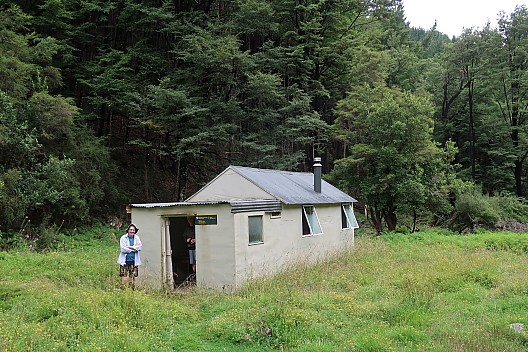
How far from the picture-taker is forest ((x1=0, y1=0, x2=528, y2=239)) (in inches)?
611

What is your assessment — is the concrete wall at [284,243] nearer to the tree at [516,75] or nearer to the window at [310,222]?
A: the window at [310,222]

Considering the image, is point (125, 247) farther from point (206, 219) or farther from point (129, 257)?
point (206, 219)

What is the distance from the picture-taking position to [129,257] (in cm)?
988

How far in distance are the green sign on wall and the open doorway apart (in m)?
2.33

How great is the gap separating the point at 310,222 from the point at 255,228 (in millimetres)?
3205

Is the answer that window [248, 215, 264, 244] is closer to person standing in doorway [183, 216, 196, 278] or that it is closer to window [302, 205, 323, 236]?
person standing in doorway [183, 216, 196, 278]

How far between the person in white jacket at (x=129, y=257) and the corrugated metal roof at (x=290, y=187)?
3956 millimetres

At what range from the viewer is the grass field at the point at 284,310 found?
593 centimetres

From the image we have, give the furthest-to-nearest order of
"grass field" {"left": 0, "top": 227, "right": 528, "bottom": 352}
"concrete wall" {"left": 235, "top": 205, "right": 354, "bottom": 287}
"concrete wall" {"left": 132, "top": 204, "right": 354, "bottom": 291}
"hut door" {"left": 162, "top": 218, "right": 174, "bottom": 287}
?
"hut door" {"left": 162, "top": 218, "right": 174, "bottom": 287}
"concrete wall" {"left": 235, "top": 205, "right": 354, "bottom": 287}
"concrete wall" {"left": 132, "top": 204, "right": 354, "bottom": 291}
"grass field" {"left": 0, "top": 227, "right": 528, "bottom": 352}

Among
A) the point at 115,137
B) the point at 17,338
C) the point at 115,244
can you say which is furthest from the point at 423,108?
the point at 17,338

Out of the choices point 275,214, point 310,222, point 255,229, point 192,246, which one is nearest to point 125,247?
point 192,246

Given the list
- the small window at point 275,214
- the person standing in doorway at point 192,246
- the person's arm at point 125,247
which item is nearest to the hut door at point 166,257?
the person standing in doorway at point 192,246

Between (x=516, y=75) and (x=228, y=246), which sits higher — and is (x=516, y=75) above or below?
above

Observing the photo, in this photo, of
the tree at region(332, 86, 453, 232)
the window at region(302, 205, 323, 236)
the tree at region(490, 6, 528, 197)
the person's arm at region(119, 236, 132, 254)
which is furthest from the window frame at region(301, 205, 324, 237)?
the tree at region(490, 6, 528, 197)
